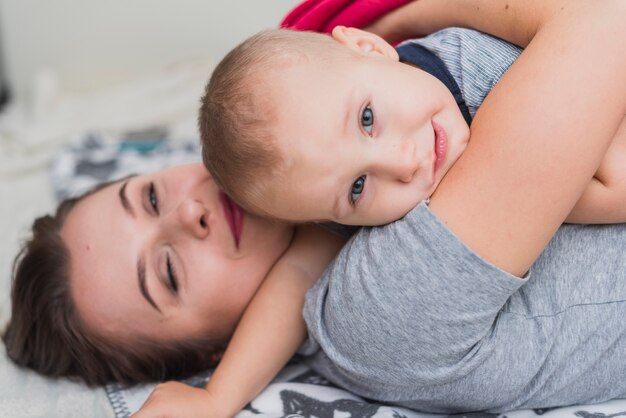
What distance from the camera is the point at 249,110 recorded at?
0.93 metres

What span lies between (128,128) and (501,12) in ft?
4.91

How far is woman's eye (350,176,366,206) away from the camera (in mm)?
947

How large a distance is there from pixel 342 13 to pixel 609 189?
0.57m

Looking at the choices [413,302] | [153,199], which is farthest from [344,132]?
[153,199]

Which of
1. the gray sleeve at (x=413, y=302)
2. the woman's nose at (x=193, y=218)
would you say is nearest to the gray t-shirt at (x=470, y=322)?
the gray sleeve at (x=413, y=302)

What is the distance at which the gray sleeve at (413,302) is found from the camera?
0.86m

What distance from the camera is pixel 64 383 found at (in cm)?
→ 120

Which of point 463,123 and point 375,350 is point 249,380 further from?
point 463,123

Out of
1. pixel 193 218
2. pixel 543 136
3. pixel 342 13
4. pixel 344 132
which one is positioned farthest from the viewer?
pixel 342 13

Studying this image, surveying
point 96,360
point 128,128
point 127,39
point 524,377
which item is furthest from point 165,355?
point 127,39

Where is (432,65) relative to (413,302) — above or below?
above

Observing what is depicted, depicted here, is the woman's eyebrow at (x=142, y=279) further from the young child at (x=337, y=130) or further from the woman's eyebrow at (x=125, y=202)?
the young child at (x=337, y=130)

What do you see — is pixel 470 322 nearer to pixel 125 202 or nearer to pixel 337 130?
pixel 337 130

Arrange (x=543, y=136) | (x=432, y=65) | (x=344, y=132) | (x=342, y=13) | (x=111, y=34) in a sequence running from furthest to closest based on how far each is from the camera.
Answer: (x=111, y=34) < (x=342, y=13) < (x=432, y=65) < (x=344, y=132) < (x=543, y=136)
